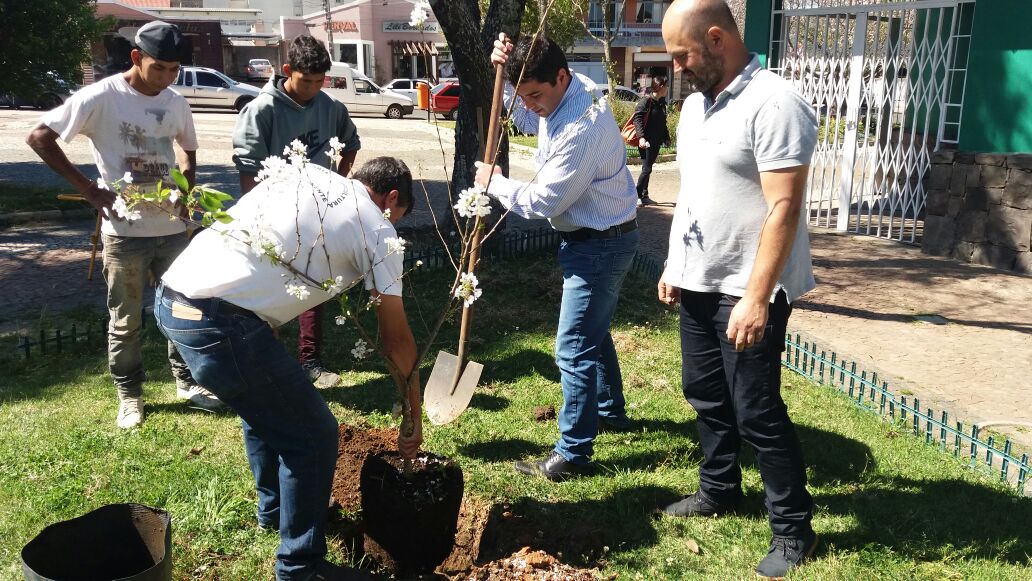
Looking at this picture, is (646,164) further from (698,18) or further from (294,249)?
(294,249)

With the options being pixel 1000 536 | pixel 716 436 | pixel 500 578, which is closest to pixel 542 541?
pixel 500 578

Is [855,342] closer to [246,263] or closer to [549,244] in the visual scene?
[549,244]

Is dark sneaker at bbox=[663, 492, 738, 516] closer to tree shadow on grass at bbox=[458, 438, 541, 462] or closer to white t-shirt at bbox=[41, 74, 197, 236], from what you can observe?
tree shadow on grass at bbox=[458, 438, 541, 462]

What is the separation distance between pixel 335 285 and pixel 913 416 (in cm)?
346

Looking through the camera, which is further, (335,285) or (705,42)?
(705,42)

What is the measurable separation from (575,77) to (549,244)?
4.72 m

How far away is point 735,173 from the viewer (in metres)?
2.84

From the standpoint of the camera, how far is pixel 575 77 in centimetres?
372

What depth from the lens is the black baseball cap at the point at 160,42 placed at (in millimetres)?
3996

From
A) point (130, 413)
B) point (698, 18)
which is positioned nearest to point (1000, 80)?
point (698, 18)

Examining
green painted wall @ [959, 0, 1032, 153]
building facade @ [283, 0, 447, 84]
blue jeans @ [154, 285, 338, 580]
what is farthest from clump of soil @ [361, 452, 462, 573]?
building facade @ [283, 0, 447, 84]

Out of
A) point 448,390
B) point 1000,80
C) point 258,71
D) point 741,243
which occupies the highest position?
point 258,71

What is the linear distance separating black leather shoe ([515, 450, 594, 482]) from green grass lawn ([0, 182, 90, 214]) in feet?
28.5

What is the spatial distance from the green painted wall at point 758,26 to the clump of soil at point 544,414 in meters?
7.32
